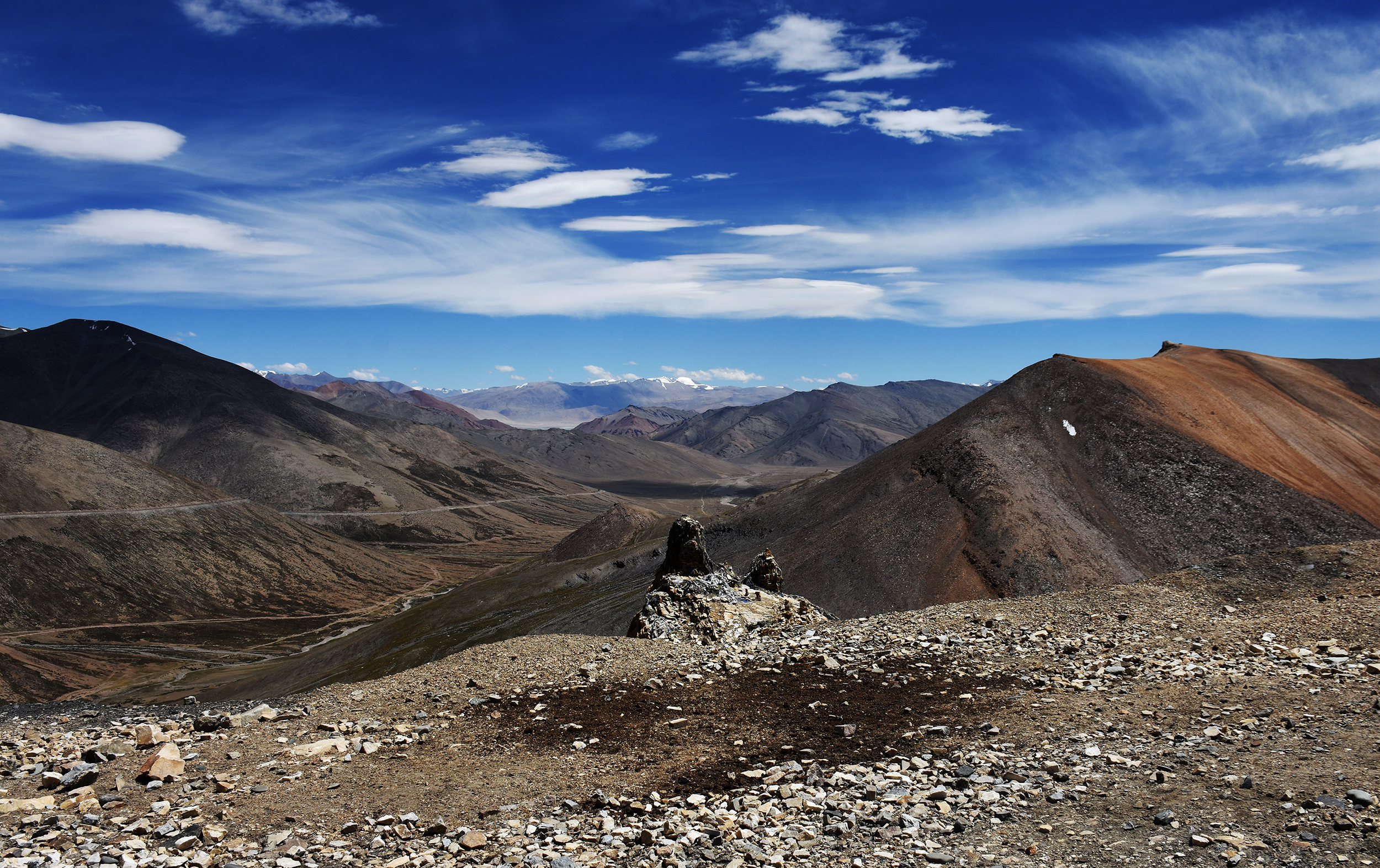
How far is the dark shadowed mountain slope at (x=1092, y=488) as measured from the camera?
186 feet

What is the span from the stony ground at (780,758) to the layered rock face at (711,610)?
4.72m

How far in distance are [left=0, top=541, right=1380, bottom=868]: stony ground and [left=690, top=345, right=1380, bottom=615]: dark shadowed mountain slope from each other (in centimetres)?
3845

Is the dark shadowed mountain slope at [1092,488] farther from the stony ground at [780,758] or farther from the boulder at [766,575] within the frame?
the stony ground at [780,758]

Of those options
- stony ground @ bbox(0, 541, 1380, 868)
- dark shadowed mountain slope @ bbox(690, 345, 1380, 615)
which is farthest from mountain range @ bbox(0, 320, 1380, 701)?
stony ground @ bbox(0, 541, 1380, 868)

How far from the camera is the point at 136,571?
446 feet

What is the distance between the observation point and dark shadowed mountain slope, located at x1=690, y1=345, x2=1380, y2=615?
56.8m

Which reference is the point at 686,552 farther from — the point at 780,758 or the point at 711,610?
the point at 780,758

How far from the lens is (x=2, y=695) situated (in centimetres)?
8069

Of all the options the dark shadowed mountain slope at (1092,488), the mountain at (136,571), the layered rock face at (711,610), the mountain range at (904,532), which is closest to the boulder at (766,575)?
the layered rock face at (711,610)

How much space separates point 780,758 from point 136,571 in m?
161

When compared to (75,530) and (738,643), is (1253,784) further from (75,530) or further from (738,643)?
(75,530)

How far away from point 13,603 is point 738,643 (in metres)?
145

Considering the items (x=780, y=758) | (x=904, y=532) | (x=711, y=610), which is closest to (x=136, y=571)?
(x=904, y=532)

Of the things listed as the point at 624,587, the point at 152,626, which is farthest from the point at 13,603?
the point at 624,587
